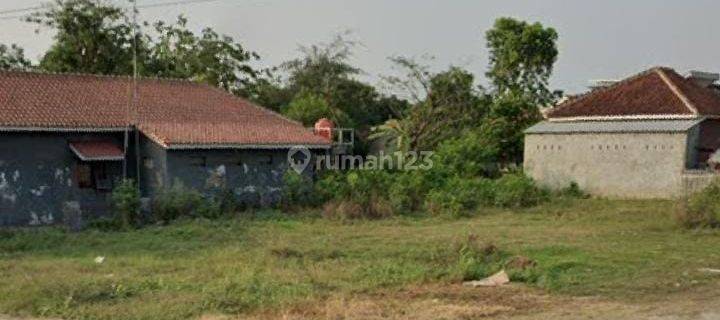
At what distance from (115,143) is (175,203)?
390 cm

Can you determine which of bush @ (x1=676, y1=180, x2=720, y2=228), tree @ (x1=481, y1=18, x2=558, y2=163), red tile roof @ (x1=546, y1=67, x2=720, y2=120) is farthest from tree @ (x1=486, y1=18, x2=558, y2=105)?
bush @ (x1=676, y1=180, x2=720, y2=228)

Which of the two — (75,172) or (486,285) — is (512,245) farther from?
(75,172)

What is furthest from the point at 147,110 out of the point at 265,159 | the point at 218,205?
the point at 218,205

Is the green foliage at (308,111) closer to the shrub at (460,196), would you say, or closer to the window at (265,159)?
the window at (265,159)

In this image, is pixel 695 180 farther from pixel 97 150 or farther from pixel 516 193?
pixel 97 150

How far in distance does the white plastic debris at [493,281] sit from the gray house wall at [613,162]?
54.1 feet

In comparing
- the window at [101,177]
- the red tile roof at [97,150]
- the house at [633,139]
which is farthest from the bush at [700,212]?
the window at [101,177]

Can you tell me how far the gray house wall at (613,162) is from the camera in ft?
87.0

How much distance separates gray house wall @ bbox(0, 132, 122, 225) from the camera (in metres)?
21.3

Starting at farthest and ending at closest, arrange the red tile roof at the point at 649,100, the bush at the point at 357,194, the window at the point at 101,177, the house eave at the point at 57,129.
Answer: the red tile roof at the point at 649,100, the window at the point at 101,177, the bush at the point at 357,194, the house eave at the point at 57,129

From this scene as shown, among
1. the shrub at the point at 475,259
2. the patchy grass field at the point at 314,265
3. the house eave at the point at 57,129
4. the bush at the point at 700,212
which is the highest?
the house eave at the point at 57,129

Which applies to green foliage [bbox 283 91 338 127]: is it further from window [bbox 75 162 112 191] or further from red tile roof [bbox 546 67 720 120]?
window [bbox 75 162 112 191]

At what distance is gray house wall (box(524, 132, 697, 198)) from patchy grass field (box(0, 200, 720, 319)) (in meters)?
6.01

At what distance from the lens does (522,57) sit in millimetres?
39906
